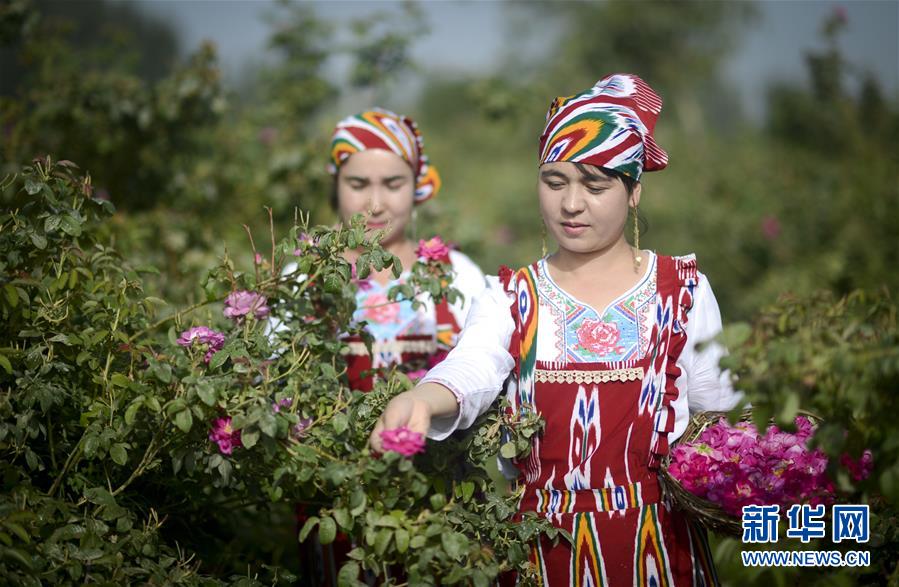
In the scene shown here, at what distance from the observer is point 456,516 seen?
6.48 feet

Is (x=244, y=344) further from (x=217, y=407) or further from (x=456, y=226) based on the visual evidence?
(x=456, y=226)

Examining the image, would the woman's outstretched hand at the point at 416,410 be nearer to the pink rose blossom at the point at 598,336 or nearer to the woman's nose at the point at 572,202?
the pink rose blossom at the point at 598,336

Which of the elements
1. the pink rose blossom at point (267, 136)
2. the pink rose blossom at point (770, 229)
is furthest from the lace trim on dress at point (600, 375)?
the pink rose blossom at point (770, 229)

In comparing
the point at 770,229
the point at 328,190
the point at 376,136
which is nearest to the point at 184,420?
the point at 376,136

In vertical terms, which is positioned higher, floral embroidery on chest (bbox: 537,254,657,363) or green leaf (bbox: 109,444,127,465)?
floral embroidery on chest (bbox: 537,254,657,363)

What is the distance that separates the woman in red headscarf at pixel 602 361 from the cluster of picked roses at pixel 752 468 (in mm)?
115

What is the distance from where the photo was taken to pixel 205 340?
6.98ft

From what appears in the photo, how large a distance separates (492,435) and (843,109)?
6.63m

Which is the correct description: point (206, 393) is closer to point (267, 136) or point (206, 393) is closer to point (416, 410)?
Result: point (416, 410)

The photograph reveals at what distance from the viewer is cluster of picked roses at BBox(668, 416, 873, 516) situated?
1.95 m

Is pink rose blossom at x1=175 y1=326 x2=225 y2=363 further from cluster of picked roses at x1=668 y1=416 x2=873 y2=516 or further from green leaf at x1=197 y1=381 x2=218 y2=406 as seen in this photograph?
cluster of picked roses at x1=668 y1=416 x2=873 y2=516

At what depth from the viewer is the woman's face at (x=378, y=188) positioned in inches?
117

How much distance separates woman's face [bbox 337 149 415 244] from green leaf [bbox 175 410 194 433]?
1142mm

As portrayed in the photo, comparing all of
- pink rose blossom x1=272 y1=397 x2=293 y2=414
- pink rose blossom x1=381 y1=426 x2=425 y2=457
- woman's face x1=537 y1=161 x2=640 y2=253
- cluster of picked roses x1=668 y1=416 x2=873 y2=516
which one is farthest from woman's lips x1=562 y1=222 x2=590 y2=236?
pink rose blossom x1=272 y1=397 x2=293 y2=414
